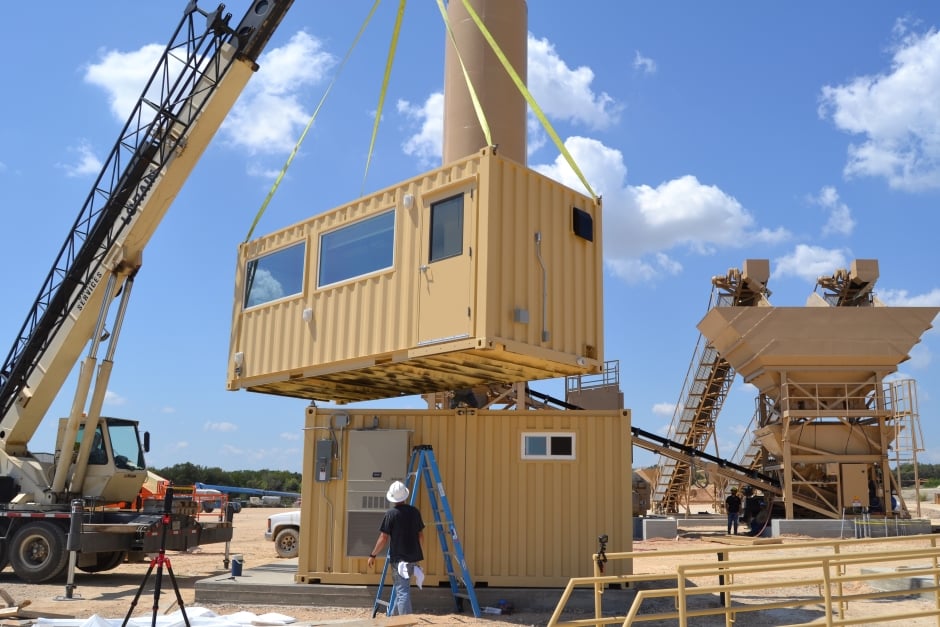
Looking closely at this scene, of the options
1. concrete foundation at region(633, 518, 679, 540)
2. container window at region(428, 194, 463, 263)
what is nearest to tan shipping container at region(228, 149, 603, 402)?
container window at region(428, 194, 463, 263)

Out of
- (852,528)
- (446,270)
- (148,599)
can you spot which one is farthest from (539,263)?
(852,528)

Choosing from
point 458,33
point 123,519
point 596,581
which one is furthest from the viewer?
point 458,33

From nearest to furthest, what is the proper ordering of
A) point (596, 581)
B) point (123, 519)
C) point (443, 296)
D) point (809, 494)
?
point (596, 581)
point (443, 296)
point (123, 519)
point (809, 494)

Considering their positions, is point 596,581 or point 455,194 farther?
point 455,194

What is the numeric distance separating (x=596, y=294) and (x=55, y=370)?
11.3 metres

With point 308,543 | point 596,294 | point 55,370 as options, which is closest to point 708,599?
point 596,294

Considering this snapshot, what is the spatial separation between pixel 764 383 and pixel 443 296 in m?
18.0

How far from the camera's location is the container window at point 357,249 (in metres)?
11.8

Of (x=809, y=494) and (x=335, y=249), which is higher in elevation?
(x=335, y=249)

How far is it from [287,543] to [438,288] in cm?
1022

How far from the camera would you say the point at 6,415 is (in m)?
17.2

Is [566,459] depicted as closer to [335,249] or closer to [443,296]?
[443,296]

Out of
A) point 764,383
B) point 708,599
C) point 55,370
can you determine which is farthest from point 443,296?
point 764,383

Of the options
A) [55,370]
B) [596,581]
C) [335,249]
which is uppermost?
[335,249]
